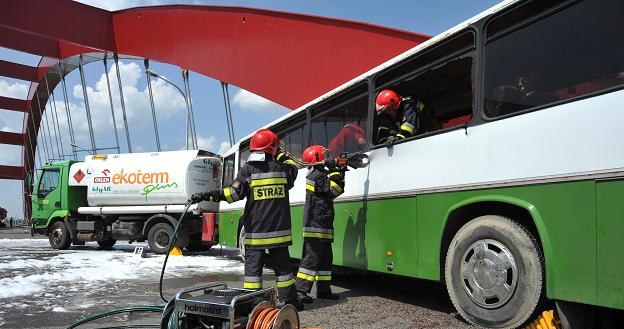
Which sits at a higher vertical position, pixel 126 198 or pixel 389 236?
pixel 126 198

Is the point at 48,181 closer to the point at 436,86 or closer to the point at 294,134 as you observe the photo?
the point at 294,134

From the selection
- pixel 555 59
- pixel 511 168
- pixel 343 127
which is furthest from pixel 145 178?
pixel 555 59

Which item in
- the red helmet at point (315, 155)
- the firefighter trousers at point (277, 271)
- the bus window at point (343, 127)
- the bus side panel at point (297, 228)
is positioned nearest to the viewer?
the firefighter trousers at point (277, 271)

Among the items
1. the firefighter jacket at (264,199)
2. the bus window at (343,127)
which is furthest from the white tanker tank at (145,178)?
the firefighter jacket at (264,199)

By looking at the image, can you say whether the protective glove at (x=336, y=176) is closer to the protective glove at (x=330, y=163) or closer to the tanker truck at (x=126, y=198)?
the protective glove at (x=330, y=163)

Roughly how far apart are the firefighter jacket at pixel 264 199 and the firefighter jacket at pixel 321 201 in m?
0.57

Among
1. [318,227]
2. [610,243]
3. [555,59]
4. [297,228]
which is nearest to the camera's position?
[610,243]

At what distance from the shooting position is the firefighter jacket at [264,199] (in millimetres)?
4855

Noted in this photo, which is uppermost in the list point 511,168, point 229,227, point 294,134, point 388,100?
point 388,100

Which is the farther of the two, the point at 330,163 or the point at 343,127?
the point at 343,127

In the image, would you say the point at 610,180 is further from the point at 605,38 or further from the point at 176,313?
the point at 176,313

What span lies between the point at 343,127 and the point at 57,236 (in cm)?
1157

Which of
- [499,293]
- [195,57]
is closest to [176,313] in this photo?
[499,293]

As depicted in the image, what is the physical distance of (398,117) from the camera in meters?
5.44
